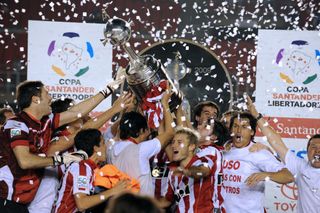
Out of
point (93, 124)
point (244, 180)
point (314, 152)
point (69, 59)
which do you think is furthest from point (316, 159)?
point (69, 59)

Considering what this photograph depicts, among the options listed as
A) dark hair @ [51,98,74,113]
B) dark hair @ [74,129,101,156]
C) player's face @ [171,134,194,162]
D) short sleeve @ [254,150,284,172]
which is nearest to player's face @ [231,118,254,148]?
short sleeve @ [254,150,284,172]

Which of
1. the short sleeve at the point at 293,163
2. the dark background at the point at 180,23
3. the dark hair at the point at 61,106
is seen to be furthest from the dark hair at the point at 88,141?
the dark background at the point at 180,23

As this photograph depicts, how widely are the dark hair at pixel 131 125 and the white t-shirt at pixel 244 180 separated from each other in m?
0.91

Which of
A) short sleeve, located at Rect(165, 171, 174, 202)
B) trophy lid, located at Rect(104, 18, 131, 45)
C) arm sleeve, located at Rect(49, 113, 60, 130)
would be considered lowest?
short sleeve, located at Rect(165, 171, 174, 202)

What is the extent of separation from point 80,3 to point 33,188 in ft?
12.7

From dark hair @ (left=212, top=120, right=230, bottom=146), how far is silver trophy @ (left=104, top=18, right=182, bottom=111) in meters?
0.47

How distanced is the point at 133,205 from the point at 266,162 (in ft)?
11.0

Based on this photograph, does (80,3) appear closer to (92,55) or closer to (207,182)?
(92,55)

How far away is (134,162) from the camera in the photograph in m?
A: 5.66

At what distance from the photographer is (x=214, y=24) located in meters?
8.97

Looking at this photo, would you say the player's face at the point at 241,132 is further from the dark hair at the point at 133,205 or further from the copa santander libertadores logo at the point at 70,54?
the dark hair at the point at 133,205

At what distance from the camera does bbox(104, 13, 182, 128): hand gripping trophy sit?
233 inches

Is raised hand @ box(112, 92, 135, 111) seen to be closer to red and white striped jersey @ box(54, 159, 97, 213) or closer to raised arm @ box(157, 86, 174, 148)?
raised arm @ box(157, 86, 174, 148)

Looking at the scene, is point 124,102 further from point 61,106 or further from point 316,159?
point 316,159
